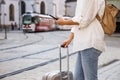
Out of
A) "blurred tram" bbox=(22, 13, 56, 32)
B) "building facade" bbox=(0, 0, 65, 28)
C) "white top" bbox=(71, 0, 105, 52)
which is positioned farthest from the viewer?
"building facade" bbox=(0, 0, 65, 28)

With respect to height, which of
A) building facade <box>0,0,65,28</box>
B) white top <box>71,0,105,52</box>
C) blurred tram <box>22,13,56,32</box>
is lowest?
blurred tram <box>22,13,56,32</box>

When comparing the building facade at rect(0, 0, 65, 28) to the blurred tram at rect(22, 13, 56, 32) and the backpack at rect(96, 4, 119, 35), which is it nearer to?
the blurred tram at rect(22, 13, 56, 32)

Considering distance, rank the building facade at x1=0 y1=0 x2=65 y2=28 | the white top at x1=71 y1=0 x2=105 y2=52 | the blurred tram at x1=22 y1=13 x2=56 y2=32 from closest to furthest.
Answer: the white top at x1=71 y1=0 x2=105 y2=52 < the blurred tram at x1=22 y1=13 x2=56 y2=32 < the building facade at x1=0 y1=0 x2=65 y2=28

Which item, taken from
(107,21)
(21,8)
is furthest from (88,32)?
(21,8)

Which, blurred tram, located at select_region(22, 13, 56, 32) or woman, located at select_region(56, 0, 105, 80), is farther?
blurred tram, located at select_region(22, 13, 56, 32)

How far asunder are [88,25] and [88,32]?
8 cm

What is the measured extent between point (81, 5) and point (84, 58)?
0.58m

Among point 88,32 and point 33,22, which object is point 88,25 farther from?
point 33,22

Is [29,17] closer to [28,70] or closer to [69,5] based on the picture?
[69,5]

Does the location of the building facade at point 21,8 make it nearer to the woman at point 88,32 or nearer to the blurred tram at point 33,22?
the blurred tram at point 33,22

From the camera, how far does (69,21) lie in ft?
13.4

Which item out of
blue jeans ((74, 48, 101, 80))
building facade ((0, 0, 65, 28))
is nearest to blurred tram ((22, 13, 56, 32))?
building facade ((0, 0, 65, 28))

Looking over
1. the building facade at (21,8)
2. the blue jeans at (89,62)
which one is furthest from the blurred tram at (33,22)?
the blue jeans at (89,62)

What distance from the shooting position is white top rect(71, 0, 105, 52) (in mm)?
4059
